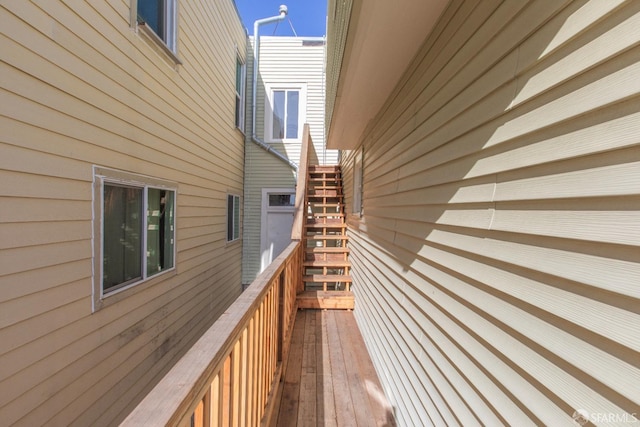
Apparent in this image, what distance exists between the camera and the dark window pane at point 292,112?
754 centimetres

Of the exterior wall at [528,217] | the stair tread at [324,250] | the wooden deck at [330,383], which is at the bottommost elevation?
the wooden deck at [330,383]

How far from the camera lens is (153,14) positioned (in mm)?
3221

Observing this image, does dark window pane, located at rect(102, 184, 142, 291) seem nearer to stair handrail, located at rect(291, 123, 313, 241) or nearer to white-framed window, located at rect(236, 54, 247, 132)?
stair handrail, located at rect(291, 123, 313, 241)

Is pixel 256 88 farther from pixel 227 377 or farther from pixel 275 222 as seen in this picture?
pixel 227 377

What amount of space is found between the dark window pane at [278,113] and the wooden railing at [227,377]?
5.96 m

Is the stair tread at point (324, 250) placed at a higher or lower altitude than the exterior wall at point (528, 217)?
lower

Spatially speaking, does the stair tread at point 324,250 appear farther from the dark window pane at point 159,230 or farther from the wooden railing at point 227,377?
the wooden railing at point 227,377

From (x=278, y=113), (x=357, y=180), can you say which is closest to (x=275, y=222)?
(x=278, y=113)

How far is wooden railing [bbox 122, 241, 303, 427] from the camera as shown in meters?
0.64

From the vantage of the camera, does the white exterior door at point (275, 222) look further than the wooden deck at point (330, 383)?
Yes

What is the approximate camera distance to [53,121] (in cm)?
192

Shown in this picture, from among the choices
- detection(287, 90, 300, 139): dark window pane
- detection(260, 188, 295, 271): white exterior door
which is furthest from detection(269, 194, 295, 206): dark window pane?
detection(287, 90, 300, 139): dark window pane

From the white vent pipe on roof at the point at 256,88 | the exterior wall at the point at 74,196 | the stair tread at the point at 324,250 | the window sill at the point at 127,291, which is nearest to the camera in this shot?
the exterior wall at the point at 74,196
